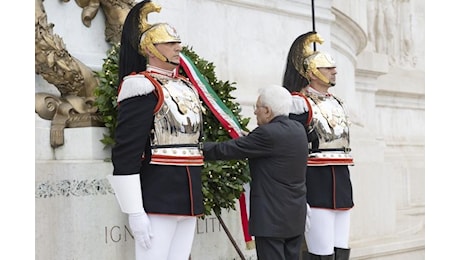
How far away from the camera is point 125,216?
6.01 m

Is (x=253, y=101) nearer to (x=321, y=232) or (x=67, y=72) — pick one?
(x=321, y=232)

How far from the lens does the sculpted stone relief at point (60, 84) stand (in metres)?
5.98

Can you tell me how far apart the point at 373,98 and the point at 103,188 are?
23.8ft

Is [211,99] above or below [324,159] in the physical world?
above

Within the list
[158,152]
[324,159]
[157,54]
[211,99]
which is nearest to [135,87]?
[157,54]

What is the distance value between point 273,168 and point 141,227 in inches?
37.0

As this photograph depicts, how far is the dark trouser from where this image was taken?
5359mm

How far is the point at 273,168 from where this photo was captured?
5.32m

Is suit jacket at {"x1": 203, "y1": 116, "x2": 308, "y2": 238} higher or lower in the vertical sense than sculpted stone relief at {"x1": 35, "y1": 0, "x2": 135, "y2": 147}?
lower

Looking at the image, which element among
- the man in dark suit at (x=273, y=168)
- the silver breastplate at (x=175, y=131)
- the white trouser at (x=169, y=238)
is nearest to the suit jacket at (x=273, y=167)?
the man in dark suit at (x=273, y=168)

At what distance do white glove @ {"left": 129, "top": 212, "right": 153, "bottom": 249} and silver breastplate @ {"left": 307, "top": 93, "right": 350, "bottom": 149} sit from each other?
1.84 metres

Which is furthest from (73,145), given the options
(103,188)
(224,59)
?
(224,59)

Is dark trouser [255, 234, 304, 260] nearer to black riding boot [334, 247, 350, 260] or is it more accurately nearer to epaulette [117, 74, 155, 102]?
Answer: black riding boot [334, 247, 350, 260]

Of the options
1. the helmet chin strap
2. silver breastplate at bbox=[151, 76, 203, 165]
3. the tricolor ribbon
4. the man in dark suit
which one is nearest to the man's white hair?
the man in dark suit
